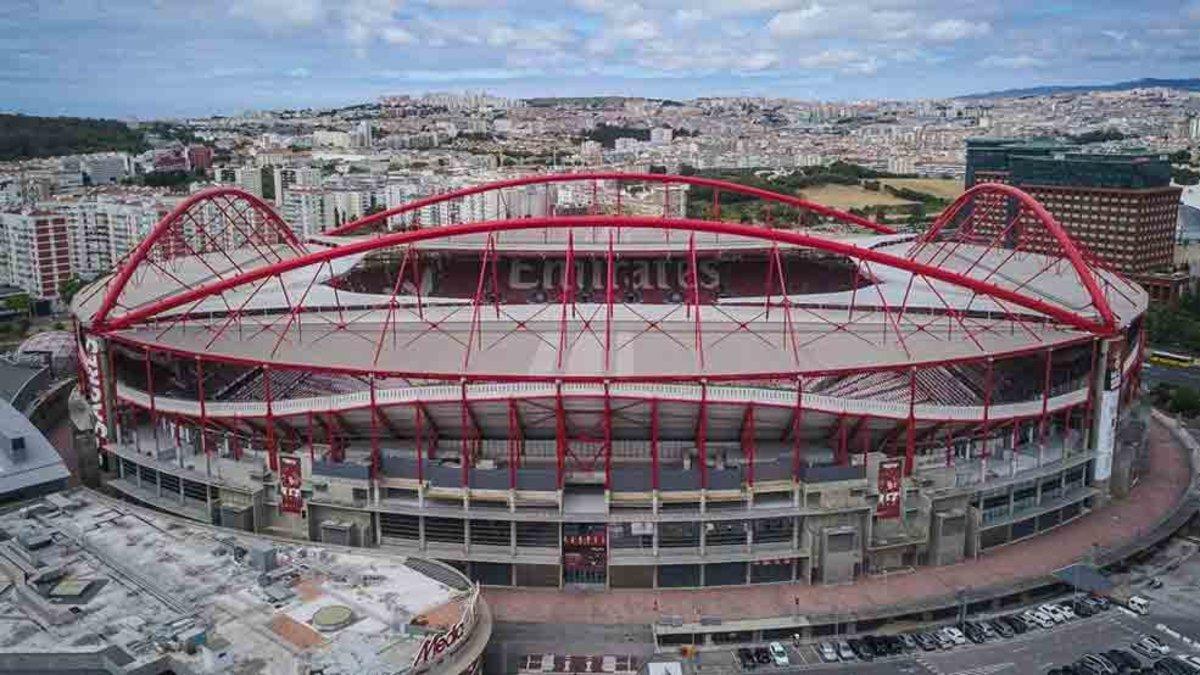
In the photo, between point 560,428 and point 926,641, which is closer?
point 926,641

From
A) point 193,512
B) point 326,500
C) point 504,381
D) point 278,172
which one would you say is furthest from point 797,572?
point 278,172

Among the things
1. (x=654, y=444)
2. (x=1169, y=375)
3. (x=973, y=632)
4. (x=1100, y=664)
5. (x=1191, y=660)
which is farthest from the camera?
(x=1169, y=375)

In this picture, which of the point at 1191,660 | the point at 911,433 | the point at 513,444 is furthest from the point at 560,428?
the point at 1191,660

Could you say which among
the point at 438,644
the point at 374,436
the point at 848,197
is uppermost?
the point at 848,197

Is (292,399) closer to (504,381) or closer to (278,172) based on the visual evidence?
(504,381)

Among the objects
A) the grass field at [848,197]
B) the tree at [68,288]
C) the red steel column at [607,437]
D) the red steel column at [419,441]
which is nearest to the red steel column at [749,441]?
the red steel column at [607,437]

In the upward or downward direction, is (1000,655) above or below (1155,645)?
below

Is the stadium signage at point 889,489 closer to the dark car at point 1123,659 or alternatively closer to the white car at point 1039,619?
the white car at point 1039,619

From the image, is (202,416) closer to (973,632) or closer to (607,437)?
(607,437)
